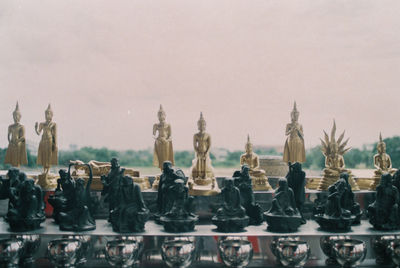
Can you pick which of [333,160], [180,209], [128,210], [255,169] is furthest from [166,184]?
[333,160]

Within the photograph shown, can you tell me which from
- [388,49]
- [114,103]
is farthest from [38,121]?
[388,49]

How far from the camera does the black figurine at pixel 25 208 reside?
2881 mm

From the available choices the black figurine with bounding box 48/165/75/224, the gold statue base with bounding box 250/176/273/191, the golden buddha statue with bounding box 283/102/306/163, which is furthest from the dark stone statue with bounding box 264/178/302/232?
the black figurine with bounding box 48/165/75/224

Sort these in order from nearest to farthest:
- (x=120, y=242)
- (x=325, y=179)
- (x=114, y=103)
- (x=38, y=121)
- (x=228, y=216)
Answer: (x=120, y=242) → (x=228, y=216) → (x=325, y=179) → (x=38, y=121) → (x=114, y=103)

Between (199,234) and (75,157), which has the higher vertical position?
(75,157)

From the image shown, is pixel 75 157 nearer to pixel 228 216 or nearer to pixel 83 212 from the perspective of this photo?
pixel 83 212

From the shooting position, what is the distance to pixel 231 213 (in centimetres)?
289

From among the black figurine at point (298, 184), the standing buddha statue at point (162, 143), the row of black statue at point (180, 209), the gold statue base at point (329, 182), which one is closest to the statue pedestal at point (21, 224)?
the row of black statue at point (180, 209)

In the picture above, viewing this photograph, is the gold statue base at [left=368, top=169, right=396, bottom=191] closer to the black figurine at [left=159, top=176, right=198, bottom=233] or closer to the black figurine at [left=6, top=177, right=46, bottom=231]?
the black figurine at [left=159, top=176, right=198, bottom=233]

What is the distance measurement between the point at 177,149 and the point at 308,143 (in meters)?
1.22

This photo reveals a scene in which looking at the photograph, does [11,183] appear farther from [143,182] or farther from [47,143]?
[143,182]

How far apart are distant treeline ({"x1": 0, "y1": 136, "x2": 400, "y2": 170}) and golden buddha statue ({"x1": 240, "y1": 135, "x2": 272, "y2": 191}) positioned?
7.6 inches

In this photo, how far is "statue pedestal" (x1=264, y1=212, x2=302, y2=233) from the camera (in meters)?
2.84

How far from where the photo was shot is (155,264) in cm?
288
